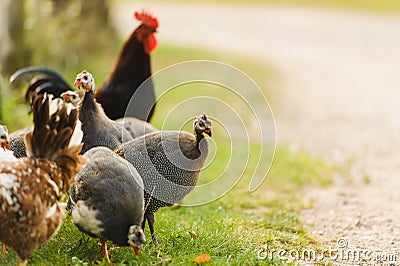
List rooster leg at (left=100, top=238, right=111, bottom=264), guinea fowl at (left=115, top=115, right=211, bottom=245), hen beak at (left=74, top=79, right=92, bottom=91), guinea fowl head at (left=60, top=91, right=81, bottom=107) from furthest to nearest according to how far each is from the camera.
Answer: guinea fowl head at (left=60, top=91, right=81, bottom=107), hen beak at (left=74, top=79, right=92, bottom=91), guinea fowl at (left=115, top=115, right=211, bottom=245), rooster leg at (left=100, top=238, right=111, bottom=264)

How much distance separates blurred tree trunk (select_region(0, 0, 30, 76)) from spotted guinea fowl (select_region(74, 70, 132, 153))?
5.24 meters

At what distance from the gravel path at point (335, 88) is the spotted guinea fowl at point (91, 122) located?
238 cm

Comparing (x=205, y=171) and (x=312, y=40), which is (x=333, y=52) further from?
(x=205, y=171)

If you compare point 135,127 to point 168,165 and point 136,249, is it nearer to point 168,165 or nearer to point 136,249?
point 168,165

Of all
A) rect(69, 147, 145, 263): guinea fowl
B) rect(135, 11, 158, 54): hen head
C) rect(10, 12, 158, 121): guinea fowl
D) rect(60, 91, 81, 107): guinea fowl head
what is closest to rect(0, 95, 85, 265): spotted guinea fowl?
rect(69, 147, 145, 263): guinea fowl

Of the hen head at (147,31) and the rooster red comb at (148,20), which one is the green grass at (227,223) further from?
the rooster red comb at (148,20)

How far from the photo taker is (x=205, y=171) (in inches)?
357

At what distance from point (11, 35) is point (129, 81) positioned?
4.24 metres

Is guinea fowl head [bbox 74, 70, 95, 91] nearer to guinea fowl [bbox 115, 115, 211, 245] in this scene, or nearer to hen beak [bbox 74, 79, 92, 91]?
hen beak [bbox 74, 79, 92, 91]

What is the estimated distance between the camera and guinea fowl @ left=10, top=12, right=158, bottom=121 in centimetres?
781

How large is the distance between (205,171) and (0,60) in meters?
4.39

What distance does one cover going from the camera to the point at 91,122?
20.4 feet

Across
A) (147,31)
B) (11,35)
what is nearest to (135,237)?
(147,31)

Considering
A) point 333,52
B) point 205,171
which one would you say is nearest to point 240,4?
point 333,52
